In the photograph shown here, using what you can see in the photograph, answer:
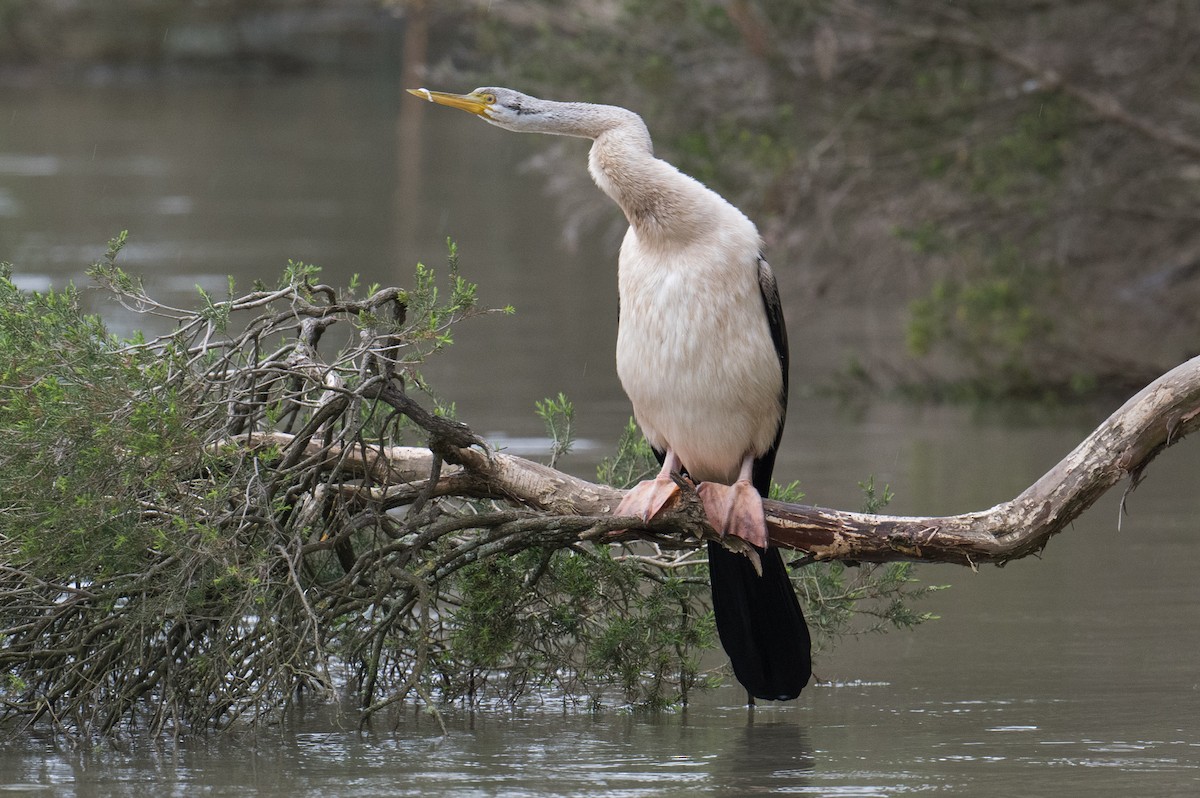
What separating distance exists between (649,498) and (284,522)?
3.40 feet

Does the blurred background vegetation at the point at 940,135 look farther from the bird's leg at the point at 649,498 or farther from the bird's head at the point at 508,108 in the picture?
the bird's leg at the point at 649,498

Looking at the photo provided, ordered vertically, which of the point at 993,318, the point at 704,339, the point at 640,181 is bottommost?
the point at 704,339

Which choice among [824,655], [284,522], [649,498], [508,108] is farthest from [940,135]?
[284,522]

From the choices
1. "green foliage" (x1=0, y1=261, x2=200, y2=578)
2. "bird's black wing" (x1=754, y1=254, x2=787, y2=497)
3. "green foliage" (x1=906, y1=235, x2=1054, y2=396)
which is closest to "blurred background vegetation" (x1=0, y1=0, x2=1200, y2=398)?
"green foliage" (x1=906, y1=235, x2=1054, y2=396)

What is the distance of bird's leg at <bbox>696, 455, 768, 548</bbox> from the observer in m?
4.58

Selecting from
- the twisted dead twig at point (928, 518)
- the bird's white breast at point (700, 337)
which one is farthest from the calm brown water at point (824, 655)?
the bird's white breast at point (700, 337)

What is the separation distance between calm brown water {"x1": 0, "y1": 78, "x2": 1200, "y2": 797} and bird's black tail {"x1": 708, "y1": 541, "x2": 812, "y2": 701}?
0.19 meters

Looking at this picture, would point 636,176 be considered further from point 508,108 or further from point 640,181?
point 508,108

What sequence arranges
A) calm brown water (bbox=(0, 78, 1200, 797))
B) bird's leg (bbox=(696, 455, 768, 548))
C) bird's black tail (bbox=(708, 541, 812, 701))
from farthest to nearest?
bird's black tail (bbox=(708, 541, 812, 701)) < bird's leg (bbox=(696, 455, 768, 548)) < calm brown water (bbox=(0, 78, 1200, 797))

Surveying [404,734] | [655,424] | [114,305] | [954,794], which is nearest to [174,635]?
[404,734]

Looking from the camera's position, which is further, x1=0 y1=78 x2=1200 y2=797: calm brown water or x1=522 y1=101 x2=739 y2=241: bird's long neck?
x1=522 y1=101 x2=739 y2=241: bird's long neck

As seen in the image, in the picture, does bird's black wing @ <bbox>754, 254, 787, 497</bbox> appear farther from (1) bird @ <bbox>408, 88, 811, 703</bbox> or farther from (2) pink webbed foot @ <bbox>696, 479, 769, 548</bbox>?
(2) pink webbed foot @ <bbox>696, 479, 769, 548</bbox>

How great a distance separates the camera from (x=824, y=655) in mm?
5832

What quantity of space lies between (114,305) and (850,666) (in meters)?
8.35
